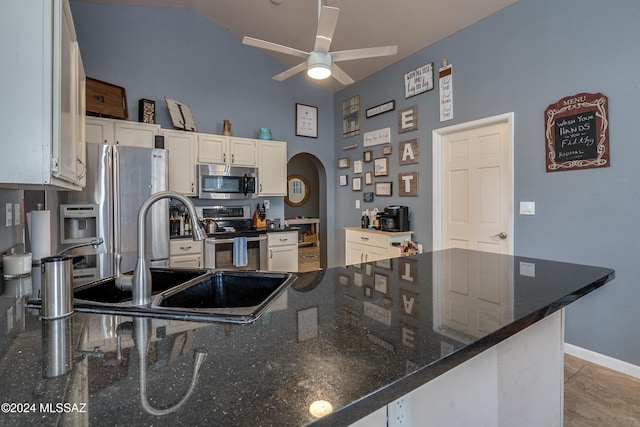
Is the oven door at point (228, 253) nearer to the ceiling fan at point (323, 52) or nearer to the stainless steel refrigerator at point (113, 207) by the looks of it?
the stainless steel refrigerator at point (113, 207)

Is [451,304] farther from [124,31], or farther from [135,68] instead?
[124,31]

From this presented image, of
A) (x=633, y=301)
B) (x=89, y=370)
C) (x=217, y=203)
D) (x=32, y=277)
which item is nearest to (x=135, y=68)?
(x=217, y=203)

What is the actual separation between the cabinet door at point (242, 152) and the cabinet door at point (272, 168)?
10 cm

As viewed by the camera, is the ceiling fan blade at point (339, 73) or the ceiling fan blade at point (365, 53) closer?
the ceiling fan blade at point (365, 53)

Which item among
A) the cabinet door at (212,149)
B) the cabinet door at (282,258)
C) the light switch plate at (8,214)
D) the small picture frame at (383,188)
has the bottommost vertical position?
the cabinet door at (282,258)

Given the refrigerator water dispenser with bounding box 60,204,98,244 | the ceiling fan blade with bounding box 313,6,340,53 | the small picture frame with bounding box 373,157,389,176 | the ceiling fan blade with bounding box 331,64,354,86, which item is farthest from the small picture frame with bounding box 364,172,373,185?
the refrigerator water dispenser with bounding box 60,204,98,244

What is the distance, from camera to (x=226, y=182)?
4.09 metres

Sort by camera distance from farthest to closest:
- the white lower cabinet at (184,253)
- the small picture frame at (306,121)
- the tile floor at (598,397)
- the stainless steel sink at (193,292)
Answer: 1. the small picture frame at (306,121)
2. the white lower cabinet at (184,253)
3. the tile floor at (598,397)
4. the stainless steel sink at (193,292)

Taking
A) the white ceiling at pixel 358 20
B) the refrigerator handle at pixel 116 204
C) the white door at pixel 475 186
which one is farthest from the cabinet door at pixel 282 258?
the white ceiling at pixel 358 20

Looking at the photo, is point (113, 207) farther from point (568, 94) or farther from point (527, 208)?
point (568, 94)

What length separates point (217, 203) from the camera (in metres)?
4.41

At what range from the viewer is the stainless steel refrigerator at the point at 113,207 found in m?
2.87

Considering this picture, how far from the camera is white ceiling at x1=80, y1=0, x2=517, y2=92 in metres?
3.16

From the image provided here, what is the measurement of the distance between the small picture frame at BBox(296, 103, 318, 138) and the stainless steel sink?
3.83 meters
